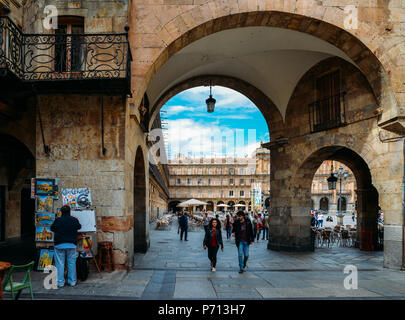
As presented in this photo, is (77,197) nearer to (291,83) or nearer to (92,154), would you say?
(92,154)

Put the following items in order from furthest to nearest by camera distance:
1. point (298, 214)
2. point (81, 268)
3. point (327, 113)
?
1. point (298, 214)
2. point (327, 113)
3. point (81, 268)

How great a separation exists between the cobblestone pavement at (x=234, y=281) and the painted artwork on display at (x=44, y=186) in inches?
66.9

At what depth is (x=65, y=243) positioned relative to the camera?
6.34m

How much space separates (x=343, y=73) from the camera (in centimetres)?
Answer: 1037

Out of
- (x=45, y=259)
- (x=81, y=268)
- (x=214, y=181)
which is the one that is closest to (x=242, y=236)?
(x=81, y=268)

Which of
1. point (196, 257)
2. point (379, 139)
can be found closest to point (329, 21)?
point (379, 139)

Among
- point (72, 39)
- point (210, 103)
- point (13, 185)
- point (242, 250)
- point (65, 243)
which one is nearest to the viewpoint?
point (65, 243)

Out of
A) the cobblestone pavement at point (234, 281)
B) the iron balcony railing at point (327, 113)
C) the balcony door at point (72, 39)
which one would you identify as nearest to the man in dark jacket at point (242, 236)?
the cobblestone pavement at point (234, 281)

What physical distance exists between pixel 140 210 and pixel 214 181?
2746 inches

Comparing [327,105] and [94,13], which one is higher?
[94,13]

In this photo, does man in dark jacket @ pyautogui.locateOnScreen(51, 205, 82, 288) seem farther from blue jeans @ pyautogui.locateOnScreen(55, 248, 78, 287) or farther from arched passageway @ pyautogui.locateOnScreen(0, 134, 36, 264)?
arched passageway @ pyautogui.locateOnScreen(0, 134, 36, 264)

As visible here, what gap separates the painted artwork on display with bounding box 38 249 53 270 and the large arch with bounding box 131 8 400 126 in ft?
12.5

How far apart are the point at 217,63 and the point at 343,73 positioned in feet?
13.7

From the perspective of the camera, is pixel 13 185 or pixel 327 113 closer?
pixel 327 113
